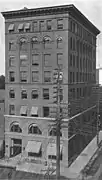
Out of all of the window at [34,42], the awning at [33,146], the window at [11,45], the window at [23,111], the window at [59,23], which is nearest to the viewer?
the window at [59,23]

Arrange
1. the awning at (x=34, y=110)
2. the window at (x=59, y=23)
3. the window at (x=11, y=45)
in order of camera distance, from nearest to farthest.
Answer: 1. the window at (x=59, y=23)
2. the awning at (x=34, y=110)
3. the window at (x=11, y=45)

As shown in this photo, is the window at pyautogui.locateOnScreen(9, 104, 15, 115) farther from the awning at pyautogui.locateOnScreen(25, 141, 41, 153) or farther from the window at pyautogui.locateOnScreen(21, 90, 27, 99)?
the awning at pyautogui.locateOnScreen(25, 141, 41, 153)

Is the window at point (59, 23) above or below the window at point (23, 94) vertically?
above

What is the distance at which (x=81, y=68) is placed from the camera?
46031 millimetres

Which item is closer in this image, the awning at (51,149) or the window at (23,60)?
the awning at (51,149)

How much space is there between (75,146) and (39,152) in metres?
6.56

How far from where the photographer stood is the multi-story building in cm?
3831

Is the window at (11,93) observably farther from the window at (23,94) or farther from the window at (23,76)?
the window at (23,76)

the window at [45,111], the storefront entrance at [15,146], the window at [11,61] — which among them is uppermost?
the window at [11,61]

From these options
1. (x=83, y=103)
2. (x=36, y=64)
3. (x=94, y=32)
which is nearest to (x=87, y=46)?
(x=94, y=32)

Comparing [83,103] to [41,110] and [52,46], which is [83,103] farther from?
[52,46]

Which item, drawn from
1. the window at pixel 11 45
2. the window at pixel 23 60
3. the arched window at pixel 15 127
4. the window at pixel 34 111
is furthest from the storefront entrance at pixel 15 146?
the window at pixel 11 45

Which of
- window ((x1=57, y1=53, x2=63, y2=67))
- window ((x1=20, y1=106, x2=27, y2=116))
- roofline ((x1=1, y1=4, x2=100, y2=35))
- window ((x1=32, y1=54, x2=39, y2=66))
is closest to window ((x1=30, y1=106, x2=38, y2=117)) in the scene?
window ((x1=20, y1=106, x2=27, y2=116))

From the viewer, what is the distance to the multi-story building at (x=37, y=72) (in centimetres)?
3831
